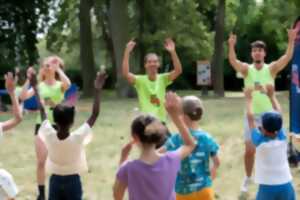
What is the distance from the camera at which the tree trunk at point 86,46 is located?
108ft

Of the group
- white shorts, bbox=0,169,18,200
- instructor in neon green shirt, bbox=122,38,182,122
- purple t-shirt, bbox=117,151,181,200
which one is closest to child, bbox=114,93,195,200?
purple t-shirt, bbox=117,151,181,200

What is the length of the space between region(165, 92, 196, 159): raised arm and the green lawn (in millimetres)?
1877

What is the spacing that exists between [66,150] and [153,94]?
2.86 metres

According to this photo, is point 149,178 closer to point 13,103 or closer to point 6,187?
point 6,187

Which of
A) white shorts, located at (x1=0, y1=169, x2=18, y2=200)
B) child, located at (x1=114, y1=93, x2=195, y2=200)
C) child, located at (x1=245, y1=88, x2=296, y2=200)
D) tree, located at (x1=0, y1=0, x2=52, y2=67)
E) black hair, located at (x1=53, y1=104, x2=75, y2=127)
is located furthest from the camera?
tree, located at (x1=0, y1=0, x2=52, y2=67)

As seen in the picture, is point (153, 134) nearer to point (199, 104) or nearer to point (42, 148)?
point (199, 104)

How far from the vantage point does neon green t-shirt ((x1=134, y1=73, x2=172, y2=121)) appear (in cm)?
838

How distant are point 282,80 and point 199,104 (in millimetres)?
45815

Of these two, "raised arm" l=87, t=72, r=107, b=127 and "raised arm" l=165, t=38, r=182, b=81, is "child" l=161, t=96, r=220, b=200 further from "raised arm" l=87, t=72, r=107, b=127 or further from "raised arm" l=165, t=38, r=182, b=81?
"raised arm" l=165, t=38, r=182, b=81

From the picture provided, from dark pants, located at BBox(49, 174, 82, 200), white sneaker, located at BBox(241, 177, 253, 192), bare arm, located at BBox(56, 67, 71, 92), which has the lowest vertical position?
white sneaker, located at BBox(241, 177, 253, 192)

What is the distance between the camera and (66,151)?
18.6 feet

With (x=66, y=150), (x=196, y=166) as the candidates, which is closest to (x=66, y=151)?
(x=66, y=150)

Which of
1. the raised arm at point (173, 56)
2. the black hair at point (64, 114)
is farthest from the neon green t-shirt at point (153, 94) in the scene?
the black hair at point (64, 114)

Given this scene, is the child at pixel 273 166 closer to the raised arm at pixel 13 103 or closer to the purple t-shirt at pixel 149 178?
the purple t-shirt at pixel 149 178
